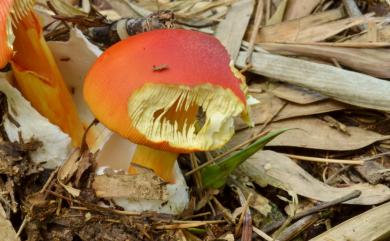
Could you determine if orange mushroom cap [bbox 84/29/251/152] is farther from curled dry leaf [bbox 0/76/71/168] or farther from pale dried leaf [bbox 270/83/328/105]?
pale dried leaf [bbox 270/83/328/105]

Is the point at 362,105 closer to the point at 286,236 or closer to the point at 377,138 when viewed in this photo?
the point at 377,138

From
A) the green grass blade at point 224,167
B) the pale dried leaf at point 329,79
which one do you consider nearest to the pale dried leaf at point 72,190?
the green grass blade at point 224,167

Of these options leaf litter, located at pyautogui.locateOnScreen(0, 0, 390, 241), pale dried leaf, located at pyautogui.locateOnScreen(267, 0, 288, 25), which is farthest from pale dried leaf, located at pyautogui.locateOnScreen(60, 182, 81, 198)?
pale dried leaf, located at pyautogui.locateOnScreen(267, 0, 288, 25)

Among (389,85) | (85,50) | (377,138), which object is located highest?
(85,50)

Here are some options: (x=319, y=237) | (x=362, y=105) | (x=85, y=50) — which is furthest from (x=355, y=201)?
(x=85, y=50)

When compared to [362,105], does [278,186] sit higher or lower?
lower

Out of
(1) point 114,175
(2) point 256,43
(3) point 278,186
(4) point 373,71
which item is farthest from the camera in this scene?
(2) point 256,43

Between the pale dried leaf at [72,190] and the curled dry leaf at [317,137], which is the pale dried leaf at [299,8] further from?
the pale dried leaf at [72,190]
